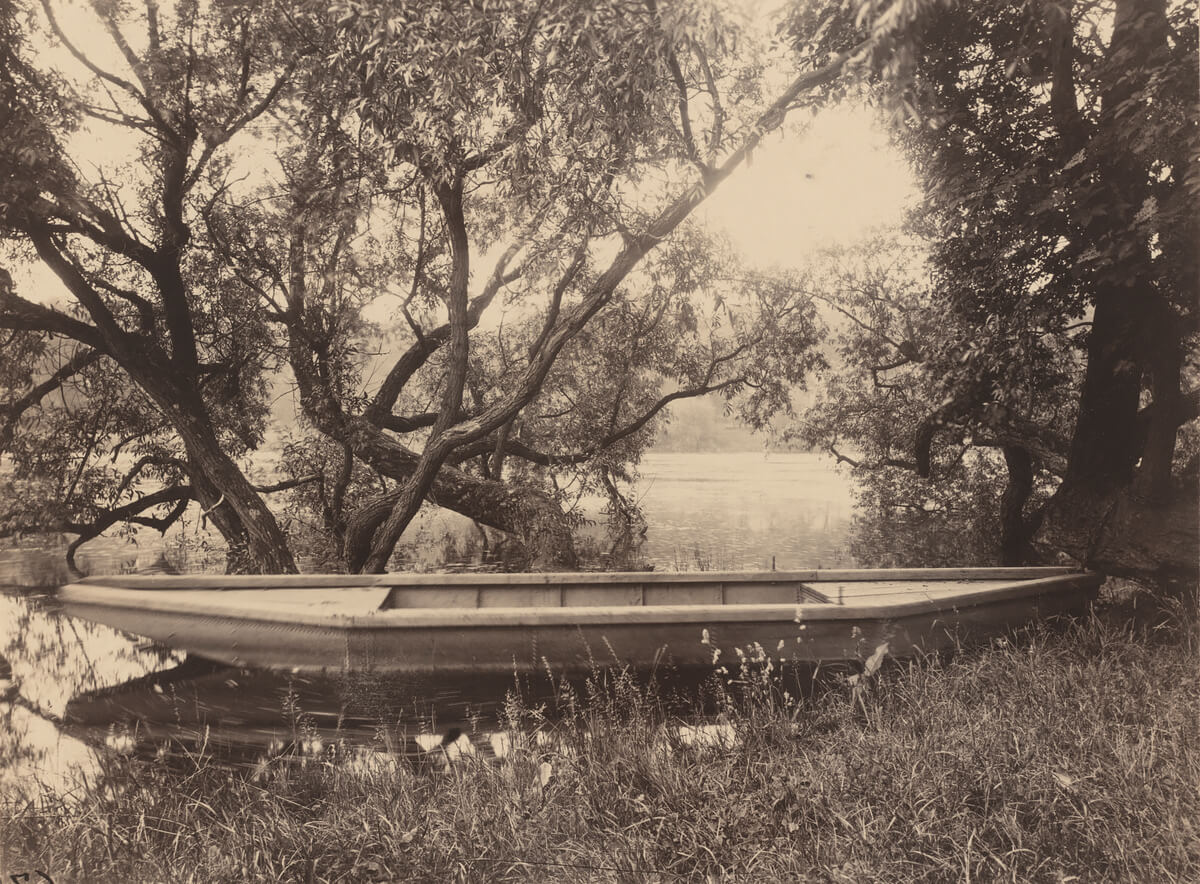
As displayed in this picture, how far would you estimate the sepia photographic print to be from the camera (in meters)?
2.67

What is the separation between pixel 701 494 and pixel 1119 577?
11076mm

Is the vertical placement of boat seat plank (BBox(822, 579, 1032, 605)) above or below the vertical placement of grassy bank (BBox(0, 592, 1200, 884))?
above

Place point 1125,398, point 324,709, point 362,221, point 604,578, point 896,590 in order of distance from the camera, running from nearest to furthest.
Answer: point 324,709 → point 896,590 → point 604,578 → point 1125,398 → point 362,221

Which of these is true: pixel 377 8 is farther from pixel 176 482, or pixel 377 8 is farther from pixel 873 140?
pixel 176 482

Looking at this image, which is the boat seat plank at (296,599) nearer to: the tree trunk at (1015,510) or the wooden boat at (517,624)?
the wooden boat at (517,624)

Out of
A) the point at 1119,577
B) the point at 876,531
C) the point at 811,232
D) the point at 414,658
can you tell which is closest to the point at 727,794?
the point at 414,658

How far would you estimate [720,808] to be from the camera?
2.43 meters

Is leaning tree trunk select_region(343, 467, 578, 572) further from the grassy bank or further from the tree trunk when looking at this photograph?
the tree trunk

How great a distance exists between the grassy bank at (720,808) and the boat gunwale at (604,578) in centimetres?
210

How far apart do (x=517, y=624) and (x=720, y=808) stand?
2259 millimetres

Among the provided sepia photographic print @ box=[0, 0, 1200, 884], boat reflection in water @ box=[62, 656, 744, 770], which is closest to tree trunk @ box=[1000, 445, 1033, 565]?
sepia photographic print @ box=[0, 0, 1200, 884]

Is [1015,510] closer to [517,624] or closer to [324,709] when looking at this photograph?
[517,624]

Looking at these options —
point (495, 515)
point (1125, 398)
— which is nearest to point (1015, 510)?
point (1125, 398)

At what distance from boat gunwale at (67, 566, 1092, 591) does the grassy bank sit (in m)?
2.10
